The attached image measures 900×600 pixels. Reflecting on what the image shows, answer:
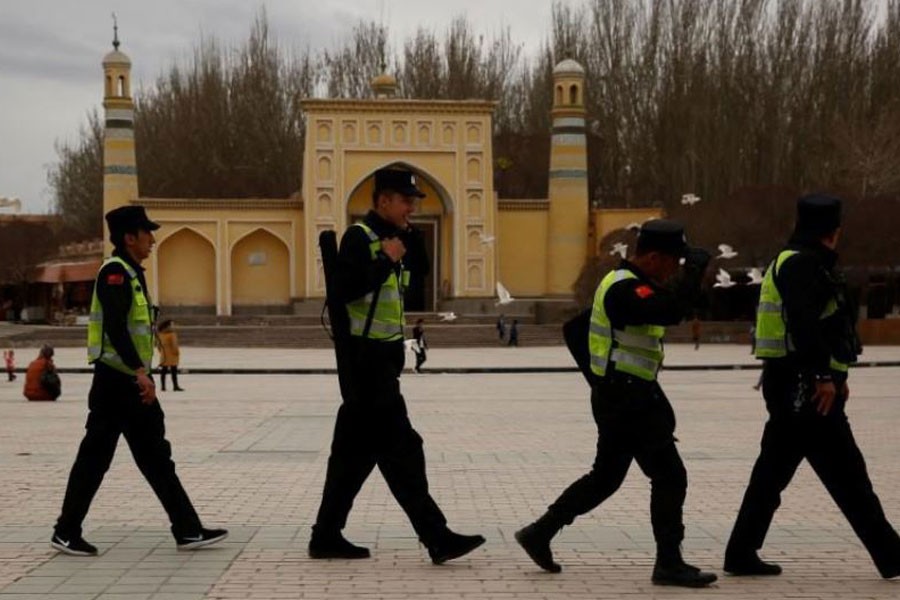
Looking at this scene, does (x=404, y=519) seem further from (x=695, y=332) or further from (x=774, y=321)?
(x=695, y=332)

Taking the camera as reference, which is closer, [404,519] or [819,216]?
[819,216]

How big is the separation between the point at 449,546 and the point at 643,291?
1.52 meters

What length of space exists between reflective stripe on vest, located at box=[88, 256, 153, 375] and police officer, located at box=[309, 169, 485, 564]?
1117mm

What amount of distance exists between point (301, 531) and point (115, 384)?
1.35 meters

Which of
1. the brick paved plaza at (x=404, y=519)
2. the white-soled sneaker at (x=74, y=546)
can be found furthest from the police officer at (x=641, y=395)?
the white-soled sneaker at (x=74, y=546)

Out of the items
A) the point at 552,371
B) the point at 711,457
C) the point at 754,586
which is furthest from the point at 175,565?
the point at 552,371

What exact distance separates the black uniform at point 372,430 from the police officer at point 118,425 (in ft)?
2.55

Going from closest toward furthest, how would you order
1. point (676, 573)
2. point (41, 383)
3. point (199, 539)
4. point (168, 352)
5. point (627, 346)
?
point (676, 573) < point (627, 346) < point (199, 539) < point (41, 383) < point (168, 352)

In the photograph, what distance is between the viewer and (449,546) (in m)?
6.07

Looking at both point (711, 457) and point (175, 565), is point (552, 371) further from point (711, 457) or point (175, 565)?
point (175, 565)

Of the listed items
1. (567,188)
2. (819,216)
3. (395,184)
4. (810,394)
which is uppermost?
(567,188)

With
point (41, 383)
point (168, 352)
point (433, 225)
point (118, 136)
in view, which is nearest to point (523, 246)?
point (433, 225)

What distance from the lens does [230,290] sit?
4691cm

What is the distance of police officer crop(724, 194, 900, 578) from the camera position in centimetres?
578
